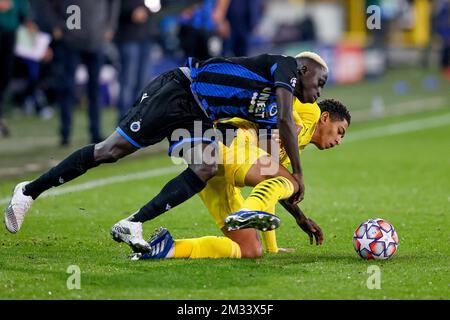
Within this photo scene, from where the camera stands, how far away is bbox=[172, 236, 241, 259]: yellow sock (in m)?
7.80

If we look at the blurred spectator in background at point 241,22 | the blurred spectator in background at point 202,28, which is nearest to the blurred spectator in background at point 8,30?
the blurred spectator in background at point 202,28

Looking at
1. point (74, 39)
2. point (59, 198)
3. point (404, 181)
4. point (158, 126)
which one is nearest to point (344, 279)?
point (158, 126)

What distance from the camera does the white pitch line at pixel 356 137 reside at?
461 inches

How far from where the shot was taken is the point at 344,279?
7.03 meters

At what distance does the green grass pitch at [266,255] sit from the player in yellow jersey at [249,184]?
16 centimetres

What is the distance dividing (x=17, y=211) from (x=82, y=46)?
23.4ft

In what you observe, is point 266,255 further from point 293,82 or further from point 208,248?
point 293,82

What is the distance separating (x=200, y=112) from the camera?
8016 millimetres

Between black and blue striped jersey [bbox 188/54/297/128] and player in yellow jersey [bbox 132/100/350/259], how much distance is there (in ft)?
0.65

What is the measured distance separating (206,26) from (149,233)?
1159 cm

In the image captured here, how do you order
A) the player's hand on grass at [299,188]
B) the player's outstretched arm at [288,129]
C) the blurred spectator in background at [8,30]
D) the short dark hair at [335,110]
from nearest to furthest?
the player's outstretched arm at [288,129], the player's hand on grass at [299,188], the short dark hair at [335,110], the blurred spectator in background at [8,30]

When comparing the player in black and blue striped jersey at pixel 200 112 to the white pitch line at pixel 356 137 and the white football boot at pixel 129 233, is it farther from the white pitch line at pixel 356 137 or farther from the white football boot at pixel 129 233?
the white pitch line at pixel 356 137

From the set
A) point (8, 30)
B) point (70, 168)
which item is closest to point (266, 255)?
point (70, 168)
